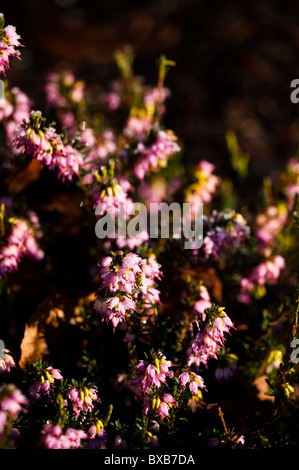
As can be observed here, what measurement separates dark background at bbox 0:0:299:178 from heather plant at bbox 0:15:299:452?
2.63 m

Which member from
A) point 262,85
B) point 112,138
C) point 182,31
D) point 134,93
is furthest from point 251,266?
point 182,31

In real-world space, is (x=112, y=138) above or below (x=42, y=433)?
above

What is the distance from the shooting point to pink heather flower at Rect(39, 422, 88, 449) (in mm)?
1741

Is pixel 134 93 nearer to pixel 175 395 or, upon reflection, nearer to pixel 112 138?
pixel 112 138

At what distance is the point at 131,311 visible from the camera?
217 cm

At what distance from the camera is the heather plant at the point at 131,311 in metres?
2.03

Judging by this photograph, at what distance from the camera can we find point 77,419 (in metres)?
2.04

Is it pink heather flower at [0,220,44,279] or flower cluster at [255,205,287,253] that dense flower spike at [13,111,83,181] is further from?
flower cluster at [255,205,287,253]

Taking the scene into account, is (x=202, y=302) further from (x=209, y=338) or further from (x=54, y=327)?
(x=54, y=327)

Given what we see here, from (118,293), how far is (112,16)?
7.17m

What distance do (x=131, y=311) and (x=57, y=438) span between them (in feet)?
2.17

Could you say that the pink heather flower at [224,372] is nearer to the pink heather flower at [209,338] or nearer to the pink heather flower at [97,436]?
the pink heather flower at [209,338]

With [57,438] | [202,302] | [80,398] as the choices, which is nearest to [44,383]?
[80,398]

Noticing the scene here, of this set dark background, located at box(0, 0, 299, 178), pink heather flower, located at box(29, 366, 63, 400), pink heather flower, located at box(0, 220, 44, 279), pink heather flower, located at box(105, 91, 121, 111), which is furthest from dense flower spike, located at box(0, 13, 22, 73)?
dark background, located at box(0, 0, 299, 178)
